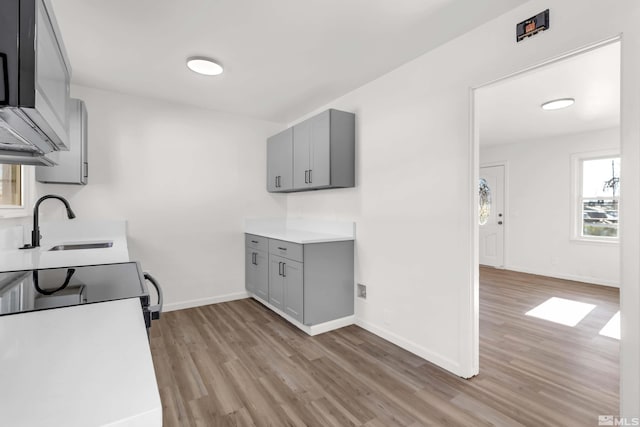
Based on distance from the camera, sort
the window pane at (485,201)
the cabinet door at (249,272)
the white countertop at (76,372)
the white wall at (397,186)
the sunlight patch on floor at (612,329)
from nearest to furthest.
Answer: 1. the white countertop at (76,372)
2. the white wall at (397,186)
3. the sunlight patch on floor at (612,329)
4. the cabinet door at (249,272)
5. the window pane at (485,201)

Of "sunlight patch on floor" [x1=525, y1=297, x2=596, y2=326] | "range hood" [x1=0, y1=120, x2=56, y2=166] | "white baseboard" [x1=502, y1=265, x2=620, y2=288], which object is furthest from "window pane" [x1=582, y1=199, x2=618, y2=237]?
"range hood" [x1=0, y1=120, x2=56, y2=166]

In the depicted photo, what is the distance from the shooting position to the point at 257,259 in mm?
3799

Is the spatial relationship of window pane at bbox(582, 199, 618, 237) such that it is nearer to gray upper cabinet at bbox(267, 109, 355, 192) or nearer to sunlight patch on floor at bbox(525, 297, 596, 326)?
sunlight patch on floor at bbox(525, 297, 596, 326)

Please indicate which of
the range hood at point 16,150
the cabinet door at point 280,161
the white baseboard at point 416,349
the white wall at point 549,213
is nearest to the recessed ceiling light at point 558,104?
the white wall at point 549,213

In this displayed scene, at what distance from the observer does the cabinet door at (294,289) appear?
9.68ft

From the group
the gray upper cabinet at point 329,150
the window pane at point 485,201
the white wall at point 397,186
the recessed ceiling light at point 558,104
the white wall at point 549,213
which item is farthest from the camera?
the window pane at point 485,201

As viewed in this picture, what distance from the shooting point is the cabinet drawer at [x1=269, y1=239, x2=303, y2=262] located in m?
2.97

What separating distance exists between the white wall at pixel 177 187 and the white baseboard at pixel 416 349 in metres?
1.88

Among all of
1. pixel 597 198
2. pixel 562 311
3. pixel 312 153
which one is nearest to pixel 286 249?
pixel 312 153

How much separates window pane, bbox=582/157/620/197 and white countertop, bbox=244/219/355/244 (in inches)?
174

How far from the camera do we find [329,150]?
3047 mm

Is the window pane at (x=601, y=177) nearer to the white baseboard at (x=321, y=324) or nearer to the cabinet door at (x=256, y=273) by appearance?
the white baseboard at (x=321, y=324)

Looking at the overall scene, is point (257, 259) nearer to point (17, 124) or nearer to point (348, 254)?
point (348, 254)

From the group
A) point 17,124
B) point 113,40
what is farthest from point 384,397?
point 113,40
